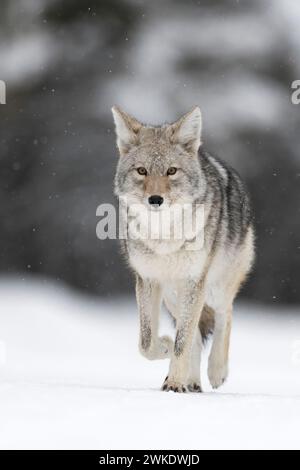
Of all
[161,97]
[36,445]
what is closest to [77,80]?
[161,97]

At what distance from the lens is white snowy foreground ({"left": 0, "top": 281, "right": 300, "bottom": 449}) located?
13.6 feet

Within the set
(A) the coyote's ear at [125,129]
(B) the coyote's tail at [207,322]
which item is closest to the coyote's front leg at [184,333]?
(B) the coyote's tail at [207,322]

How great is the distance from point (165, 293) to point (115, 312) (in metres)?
7.35

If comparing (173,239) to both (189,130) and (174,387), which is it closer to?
(189,130)

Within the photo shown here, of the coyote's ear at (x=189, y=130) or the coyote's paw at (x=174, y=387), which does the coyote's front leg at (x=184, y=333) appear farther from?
the coyote's ear at (x=189, y=130)

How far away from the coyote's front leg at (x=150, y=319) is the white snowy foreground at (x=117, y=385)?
0.34 metres

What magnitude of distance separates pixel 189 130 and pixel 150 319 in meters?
1.30

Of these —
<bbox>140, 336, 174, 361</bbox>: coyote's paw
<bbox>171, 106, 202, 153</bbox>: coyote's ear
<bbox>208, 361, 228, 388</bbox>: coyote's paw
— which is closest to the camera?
<bbox>171, 106, 202, 153</bbox>: coyote's ear

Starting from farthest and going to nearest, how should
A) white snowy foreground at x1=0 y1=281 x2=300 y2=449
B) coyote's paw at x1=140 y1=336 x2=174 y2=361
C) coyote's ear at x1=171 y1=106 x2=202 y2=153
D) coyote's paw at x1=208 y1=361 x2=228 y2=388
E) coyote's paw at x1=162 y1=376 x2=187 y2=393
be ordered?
1. coyote's paw at x1=208 y1=361 x2=228 y2=388
2. coyote's paw at x1=140 y1=336 x2=174 y2=361
3. coyote's ear at x1=171 y1=106 x2=202 y2=153
4. coyote's paw at x1=162 y1=376 x2=187 y2=393
5. white snowy foreground at x1=0 y1=281 x2=300 y2=449

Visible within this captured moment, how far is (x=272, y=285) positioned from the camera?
14.1m

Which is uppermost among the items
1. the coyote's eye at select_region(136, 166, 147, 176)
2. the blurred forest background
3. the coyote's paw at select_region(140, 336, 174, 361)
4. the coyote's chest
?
the blurred forest background

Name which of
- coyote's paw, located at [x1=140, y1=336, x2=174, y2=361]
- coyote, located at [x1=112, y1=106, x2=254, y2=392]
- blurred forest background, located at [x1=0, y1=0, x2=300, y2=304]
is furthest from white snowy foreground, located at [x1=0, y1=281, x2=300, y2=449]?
blurred forest background, located at [x1=0, y1=0, x2=300, y2=304]

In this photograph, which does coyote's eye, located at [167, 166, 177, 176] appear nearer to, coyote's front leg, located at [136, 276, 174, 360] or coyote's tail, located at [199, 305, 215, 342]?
coyote's front leg, located at [136, 276, 174, 360]

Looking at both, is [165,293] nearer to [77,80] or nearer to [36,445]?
[36,445]
